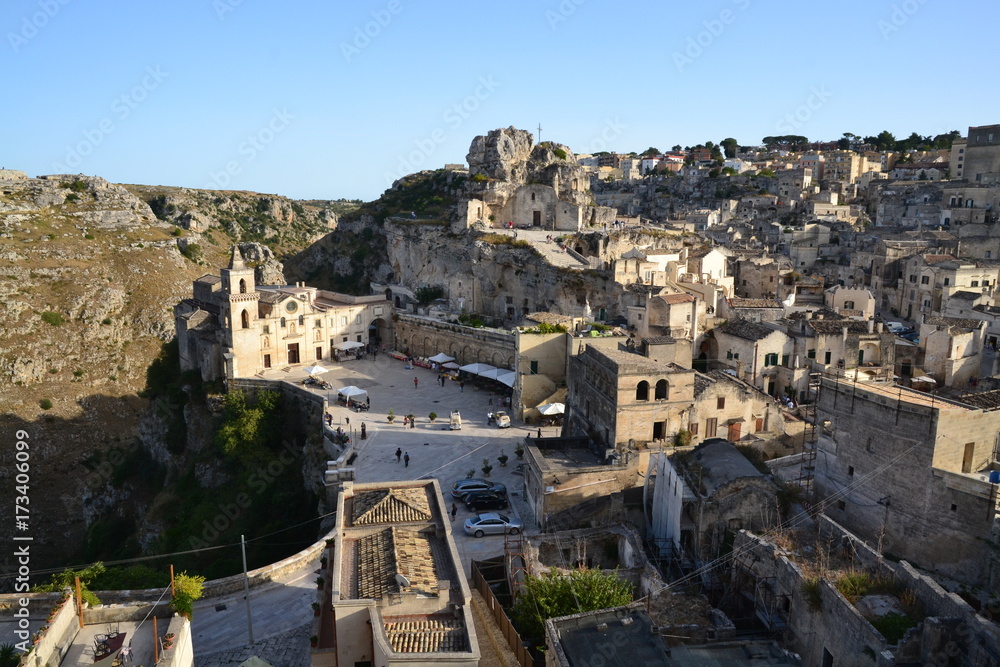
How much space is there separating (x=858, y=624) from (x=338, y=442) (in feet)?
82.8

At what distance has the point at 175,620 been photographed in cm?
1426

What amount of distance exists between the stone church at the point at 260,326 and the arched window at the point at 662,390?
1070 inches

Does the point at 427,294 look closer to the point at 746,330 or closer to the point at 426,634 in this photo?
the point at 746,330

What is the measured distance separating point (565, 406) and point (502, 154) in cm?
4002

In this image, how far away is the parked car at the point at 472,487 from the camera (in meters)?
27.4

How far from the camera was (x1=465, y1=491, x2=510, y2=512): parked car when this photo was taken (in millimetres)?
26688

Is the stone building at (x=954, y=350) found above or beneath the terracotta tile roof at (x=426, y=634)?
above

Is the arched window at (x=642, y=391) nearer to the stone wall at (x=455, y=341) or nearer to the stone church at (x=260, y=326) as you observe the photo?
the stone wall at (x=455, y=341)

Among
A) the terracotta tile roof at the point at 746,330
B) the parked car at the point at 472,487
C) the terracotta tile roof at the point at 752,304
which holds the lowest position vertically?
the parked car at the point at 472,487

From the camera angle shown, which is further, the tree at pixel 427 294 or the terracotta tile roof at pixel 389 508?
the tree at pixel 427 294

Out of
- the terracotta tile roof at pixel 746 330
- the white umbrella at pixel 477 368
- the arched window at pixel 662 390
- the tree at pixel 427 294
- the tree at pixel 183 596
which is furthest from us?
the tree at pixel 427 294

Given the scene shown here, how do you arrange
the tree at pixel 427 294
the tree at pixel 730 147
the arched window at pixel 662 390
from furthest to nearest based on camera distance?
the tree at pixel 730 147, the tree at pixel 427 294, the arched window at pixel 662 390

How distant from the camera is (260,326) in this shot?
4491 cm

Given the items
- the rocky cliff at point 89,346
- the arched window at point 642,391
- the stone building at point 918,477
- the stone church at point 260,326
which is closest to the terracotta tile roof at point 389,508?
the arched window at point 642,391
